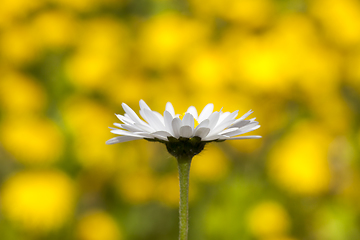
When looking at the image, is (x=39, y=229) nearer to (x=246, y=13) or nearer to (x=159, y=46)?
(x=159, y=46)

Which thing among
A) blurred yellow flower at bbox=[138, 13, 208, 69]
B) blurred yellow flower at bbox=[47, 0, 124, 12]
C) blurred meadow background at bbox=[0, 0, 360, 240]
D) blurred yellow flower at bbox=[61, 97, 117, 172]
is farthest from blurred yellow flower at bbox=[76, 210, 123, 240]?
blurred yellow flower at bbox=[47, 0, 124, 12]

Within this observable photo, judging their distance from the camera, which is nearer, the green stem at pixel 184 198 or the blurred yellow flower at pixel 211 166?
the green stem at pixel 184 198

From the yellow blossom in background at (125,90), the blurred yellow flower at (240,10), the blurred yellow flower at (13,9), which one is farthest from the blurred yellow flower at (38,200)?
the blurred yellow flower at (240,10)

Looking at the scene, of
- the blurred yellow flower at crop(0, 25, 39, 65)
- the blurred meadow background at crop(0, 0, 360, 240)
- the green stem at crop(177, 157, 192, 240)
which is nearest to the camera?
the green stem at crop(177, 157, 192, 240)

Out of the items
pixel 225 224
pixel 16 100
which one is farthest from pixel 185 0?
pixel 225 224

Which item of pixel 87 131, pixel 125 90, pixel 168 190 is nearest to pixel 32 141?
pixel 87 131

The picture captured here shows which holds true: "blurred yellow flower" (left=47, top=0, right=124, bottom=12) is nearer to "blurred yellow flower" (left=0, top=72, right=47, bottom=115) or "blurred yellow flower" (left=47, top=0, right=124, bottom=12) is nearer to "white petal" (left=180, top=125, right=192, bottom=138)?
"blurred yellow flower" (left=0, top=72, right=47, bottom=115)

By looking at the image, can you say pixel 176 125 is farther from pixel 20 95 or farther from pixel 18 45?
pixel 18 45

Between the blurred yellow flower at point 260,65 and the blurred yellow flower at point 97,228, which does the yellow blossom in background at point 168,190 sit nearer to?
the blurred yellow flower at point 97,228
